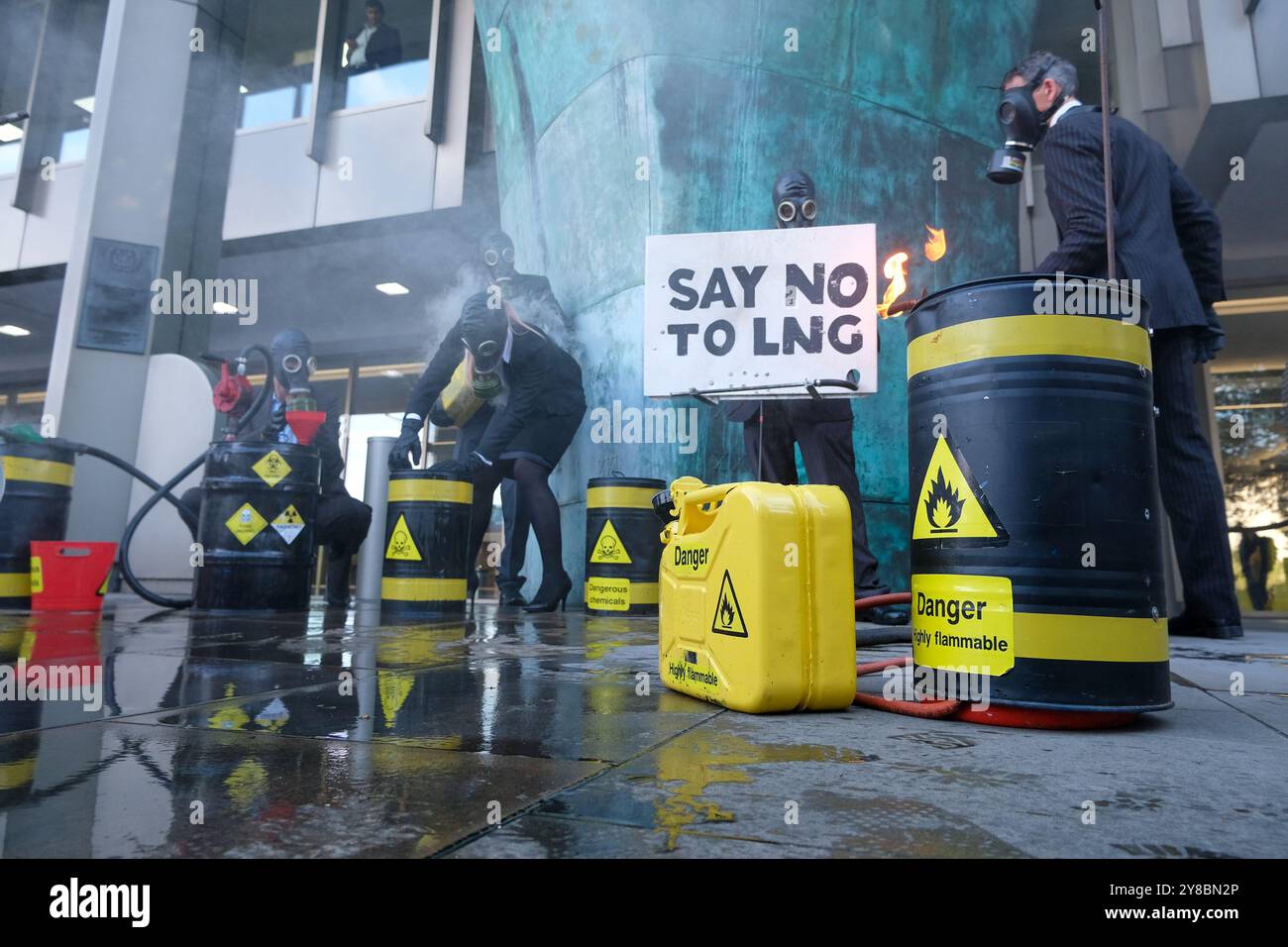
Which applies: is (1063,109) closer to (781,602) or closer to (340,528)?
(781,602)

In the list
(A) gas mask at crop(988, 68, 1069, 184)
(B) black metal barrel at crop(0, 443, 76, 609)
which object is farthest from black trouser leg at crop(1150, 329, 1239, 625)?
(B) black metal barrel at crop(0, 443, 76, 609)

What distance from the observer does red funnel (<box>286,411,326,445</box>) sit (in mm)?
5902

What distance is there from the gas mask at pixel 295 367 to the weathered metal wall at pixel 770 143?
214cm

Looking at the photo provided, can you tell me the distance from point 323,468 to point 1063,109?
503 cm

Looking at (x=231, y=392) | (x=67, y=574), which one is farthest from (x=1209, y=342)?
(x=231, y=392)

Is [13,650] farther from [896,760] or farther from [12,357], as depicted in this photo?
[12,357]

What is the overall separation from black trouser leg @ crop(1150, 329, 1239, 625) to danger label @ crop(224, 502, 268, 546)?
15.2 feet

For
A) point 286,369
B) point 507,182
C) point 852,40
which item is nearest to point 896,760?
point 852,40

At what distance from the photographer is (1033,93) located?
3.21 meters

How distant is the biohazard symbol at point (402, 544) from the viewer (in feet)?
16.2

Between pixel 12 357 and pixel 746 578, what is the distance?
58.2 ft

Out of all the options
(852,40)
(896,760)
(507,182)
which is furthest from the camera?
(507,182)

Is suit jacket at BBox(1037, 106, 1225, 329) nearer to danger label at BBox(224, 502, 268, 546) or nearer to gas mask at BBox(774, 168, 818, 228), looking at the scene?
gas mask at BBox(774, 168, 818, 228)

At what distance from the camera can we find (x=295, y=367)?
634cm
